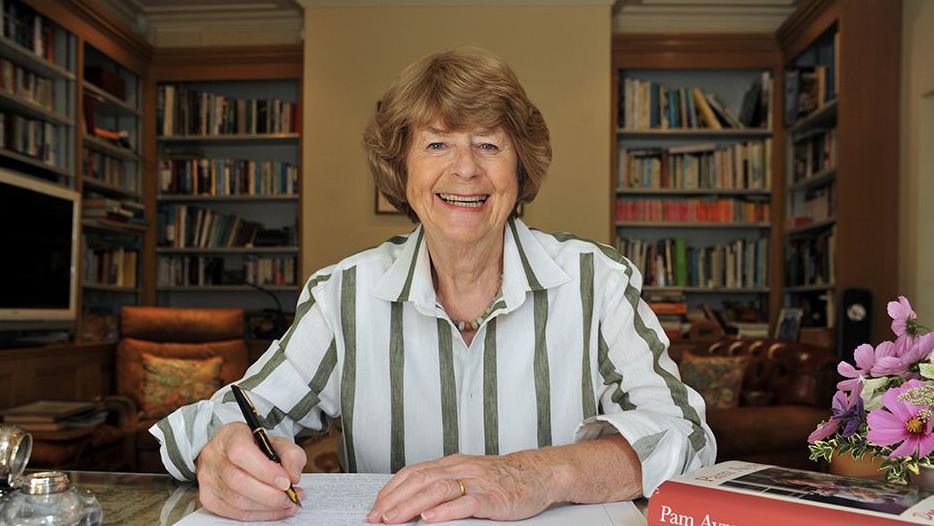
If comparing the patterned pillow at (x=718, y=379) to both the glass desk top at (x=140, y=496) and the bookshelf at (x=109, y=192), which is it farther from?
the bookshelf at (x=109, y=192)

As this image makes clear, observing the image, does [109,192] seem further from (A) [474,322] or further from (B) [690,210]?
(A) [474,322]

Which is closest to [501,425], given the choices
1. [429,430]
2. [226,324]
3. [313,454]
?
[429,430]

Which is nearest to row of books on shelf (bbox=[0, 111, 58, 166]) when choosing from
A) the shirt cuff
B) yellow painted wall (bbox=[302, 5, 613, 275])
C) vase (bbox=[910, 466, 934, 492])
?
yellow painted wall (bbox=[302, 5, 613, 275])

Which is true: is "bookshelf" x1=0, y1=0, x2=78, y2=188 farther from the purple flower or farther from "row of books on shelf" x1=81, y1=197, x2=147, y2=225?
the purple flower

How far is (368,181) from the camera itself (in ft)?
18.2

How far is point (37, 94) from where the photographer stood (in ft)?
15.5

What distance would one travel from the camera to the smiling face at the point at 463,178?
1.39m

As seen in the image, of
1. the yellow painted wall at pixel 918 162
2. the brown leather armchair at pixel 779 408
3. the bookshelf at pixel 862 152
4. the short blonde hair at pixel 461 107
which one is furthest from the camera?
the bookshelf at pixel 862 152

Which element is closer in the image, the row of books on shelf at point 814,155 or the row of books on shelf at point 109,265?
the row of books on shelf at point 814,155

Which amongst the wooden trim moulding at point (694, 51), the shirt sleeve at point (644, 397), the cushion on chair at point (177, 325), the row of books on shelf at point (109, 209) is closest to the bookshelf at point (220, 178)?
the row of books on shelf at point (109, 209)

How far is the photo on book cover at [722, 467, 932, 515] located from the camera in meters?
0.66

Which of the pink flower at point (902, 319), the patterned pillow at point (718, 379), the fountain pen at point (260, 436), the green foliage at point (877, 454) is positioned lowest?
the patterned pillow at point (718, 379)

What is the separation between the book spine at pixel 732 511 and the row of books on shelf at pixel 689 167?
17.2 ft

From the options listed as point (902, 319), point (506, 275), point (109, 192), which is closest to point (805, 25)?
point (506, 275)
